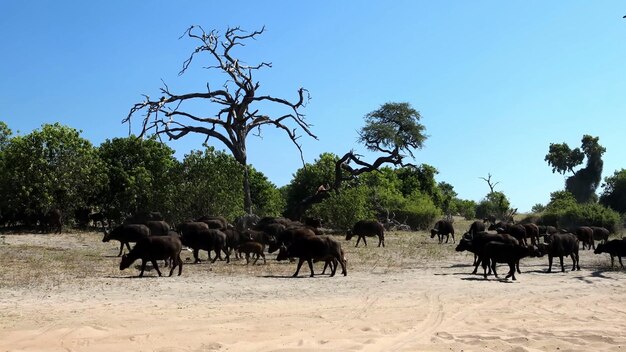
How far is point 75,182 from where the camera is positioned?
119 ft

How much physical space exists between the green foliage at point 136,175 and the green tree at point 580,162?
1911 inches

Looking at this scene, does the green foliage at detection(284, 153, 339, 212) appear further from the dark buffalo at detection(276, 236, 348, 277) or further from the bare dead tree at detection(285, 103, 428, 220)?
the dark buffalo at detection(276, 236, 348, 277)

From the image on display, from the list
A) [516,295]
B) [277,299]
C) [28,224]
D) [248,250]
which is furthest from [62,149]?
[516,295]

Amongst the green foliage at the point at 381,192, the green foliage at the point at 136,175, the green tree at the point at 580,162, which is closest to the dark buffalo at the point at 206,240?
the green foliage at the point at 136,175

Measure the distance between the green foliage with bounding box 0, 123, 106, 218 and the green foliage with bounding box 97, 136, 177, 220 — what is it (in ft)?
6.35

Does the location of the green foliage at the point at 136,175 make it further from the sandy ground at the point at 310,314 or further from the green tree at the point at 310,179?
the sandy ground at the point at 310,314

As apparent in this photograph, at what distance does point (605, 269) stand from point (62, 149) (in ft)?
93.1

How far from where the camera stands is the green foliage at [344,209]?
41094mm

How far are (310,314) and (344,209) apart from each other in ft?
95.1

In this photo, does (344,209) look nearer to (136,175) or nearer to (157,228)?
(136,175)

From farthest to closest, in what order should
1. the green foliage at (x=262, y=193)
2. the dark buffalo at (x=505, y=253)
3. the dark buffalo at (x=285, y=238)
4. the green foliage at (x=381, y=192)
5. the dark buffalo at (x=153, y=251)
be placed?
Result: the green foliage at (x=262, y=193), the green foliage at (x=381, y=192), the dark buffalo at (x=285, y=238), the dark buffalo at (x=505, y=253), the dark buffalo at (x=153, y=251)

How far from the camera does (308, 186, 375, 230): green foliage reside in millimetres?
41094

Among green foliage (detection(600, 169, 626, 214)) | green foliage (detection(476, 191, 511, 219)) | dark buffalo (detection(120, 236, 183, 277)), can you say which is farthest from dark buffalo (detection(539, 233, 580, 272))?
green foliage (detection(600, 169, 626, 214))

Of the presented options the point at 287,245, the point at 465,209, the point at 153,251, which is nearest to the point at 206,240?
the point at 287,245
